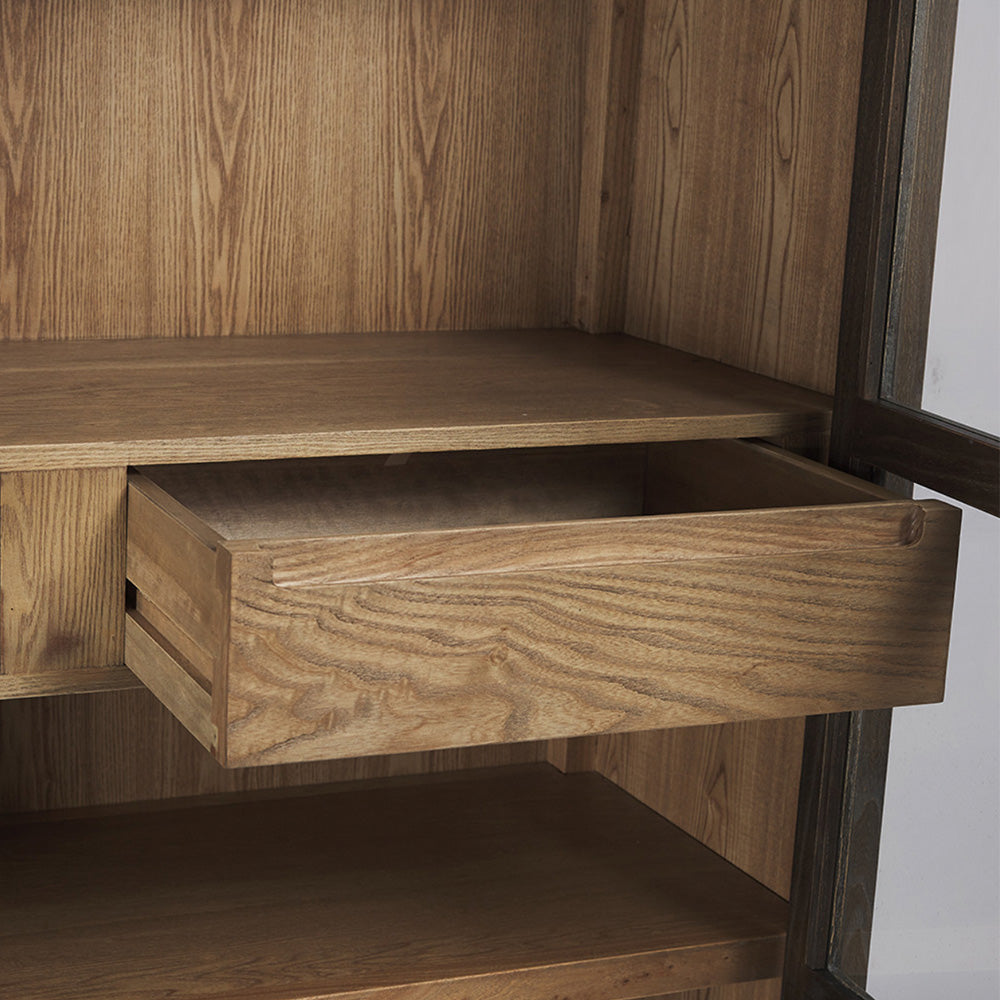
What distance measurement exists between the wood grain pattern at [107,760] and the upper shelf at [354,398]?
0.39m

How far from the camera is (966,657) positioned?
120 cm

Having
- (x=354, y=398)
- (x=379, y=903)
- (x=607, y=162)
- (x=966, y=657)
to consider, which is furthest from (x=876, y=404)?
(x=379, y=903)

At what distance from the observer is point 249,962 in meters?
1.32

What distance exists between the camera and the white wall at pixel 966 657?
3.77ft

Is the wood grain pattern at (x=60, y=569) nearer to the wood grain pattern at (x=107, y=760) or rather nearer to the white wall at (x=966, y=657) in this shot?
the wood grain pattern at (x=107, y=760)

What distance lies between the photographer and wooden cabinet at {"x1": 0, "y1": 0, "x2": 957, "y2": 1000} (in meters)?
1.06

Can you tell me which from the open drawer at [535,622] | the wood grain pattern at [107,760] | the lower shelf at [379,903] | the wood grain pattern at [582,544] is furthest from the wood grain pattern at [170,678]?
the wood grain pattern at [107,760]

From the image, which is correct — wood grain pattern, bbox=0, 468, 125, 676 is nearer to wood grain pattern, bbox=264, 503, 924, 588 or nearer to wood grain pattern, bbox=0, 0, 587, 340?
wood grain pattern, bbox=264, 503, 924, 588

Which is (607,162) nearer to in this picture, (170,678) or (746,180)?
(746,180)

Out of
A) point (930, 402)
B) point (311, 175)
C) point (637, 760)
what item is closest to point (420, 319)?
point (311, 175)

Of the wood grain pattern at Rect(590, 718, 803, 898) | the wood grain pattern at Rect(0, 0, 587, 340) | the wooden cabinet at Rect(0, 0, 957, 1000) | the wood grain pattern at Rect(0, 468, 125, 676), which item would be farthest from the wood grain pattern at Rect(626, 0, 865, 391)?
the wood grain pattern at Rect(0, 468, 125, 676)

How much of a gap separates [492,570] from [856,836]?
51cm

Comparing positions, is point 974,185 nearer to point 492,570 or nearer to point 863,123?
point 863,123

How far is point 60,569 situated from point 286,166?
63cm
